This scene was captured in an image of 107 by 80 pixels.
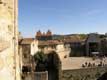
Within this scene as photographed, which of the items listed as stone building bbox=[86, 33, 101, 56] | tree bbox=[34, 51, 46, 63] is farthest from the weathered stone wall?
stone building bbox=[86, 33, 101, 56]

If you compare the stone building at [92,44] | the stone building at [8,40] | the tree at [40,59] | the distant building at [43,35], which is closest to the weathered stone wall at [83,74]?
the tree at [40,59]

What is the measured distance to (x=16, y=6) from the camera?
303 centimetres

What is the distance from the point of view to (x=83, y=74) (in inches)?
878

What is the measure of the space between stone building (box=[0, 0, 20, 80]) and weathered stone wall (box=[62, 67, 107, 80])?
62.5 ft

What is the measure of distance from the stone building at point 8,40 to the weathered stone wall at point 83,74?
62.5ft

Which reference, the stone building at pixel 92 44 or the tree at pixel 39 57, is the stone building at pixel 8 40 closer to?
the tree at pixel 39 57

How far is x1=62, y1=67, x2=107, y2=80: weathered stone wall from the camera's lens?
21.9 metres

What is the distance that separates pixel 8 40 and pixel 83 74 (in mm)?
20152

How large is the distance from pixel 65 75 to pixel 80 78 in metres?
1.49

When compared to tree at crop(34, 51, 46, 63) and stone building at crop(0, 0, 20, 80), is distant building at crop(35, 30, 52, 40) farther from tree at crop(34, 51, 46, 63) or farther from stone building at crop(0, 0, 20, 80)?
stone building at crop(0, 0, 20, 80)

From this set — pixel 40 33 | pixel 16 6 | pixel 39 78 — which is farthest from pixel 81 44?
pixel 16 6

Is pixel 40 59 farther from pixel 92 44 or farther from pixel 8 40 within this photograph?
pixel 8 40

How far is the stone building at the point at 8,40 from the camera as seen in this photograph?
250 cm

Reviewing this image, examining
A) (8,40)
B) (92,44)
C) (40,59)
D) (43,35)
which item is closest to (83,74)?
(40,59)
